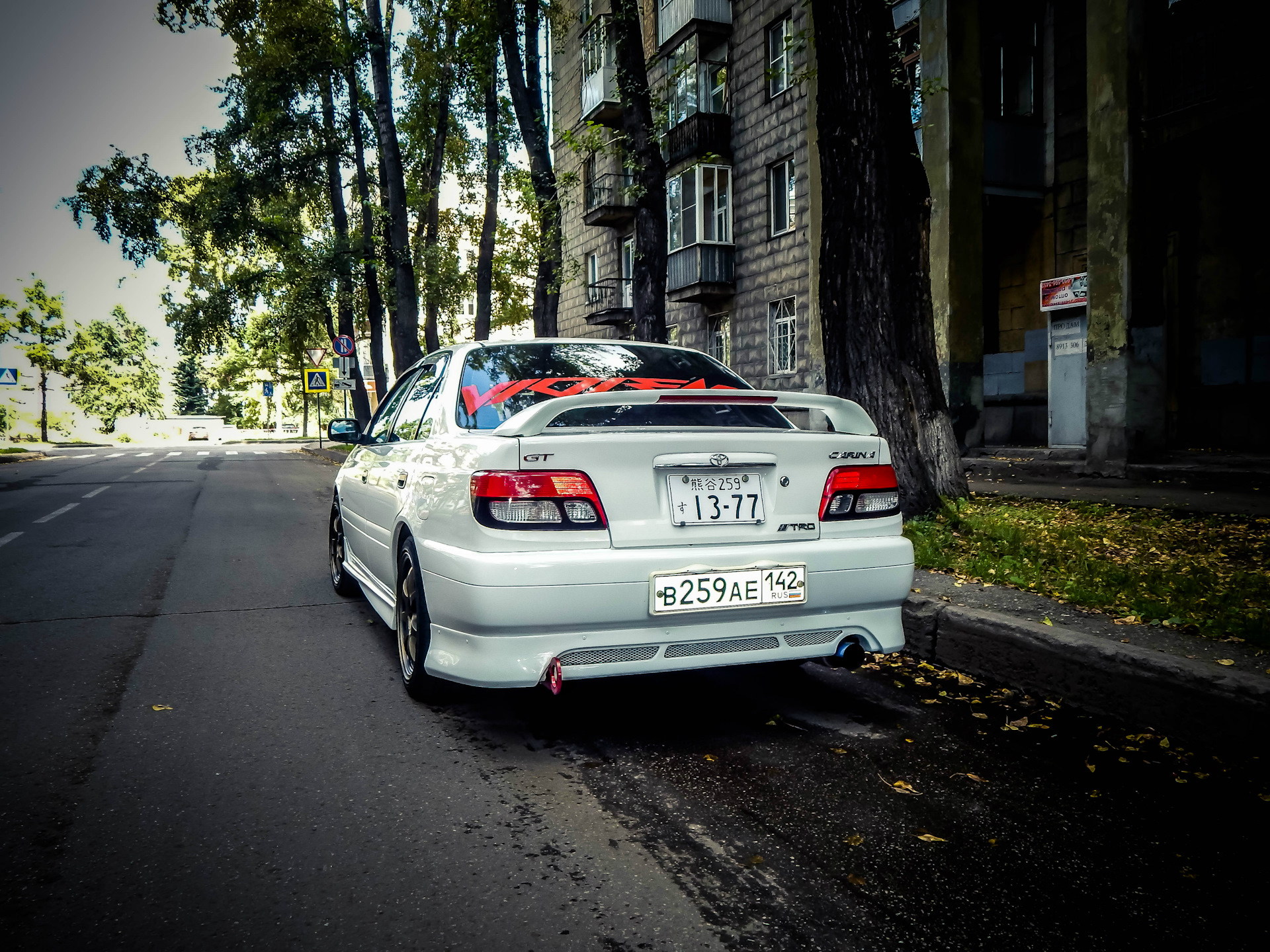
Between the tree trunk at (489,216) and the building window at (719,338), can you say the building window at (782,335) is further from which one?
the tree trunk at (489,216)

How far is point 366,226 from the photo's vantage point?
2609cm

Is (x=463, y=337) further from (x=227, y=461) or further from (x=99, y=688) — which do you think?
(x=99, y=688)

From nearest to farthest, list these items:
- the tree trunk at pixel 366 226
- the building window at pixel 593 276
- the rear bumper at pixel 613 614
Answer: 1. the rear bumper at pixel 613 614
2. the tree trunk at pixel 366 226
3. the building window at pixel 593 276

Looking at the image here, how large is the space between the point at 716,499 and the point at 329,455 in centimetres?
2664

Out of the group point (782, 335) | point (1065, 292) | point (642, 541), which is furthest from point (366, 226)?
point (642, 541)

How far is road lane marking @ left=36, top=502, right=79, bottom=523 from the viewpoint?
10863 mm

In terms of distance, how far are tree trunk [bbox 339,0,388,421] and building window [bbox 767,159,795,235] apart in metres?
9.70

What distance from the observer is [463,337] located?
34.0m

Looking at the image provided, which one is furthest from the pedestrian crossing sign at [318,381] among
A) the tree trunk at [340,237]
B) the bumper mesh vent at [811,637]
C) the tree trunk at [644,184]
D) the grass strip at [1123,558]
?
the bumper mesh vent at [811,637]

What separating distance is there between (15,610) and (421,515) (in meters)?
3.79

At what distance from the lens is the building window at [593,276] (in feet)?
93.1

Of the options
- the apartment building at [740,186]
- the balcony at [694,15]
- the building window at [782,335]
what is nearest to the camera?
the apartment building at [740,186]

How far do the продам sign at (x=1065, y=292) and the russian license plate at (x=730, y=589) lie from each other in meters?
12.3

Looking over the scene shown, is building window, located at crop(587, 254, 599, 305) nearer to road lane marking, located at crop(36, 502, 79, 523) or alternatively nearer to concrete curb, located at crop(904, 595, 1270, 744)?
road lane marking, located at crop(36, 502, 79, 523)
